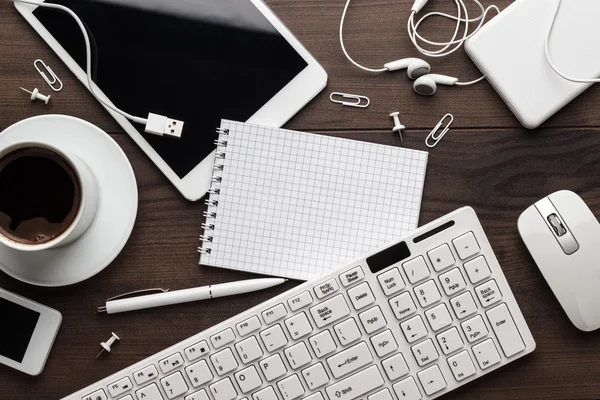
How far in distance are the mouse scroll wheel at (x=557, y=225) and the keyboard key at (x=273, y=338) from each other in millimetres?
346

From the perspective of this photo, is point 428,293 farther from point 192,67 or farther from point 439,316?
point 192,67

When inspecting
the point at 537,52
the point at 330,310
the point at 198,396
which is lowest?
the point at 198,396

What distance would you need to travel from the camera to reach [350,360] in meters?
0.67

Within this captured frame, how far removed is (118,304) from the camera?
0.72m

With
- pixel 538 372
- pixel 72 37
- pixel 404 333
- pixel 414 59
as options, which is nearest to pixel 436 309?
pixel 404 333

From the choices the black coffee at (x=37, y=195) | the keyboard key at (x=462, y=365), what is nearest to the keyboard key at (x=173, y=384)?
the black coffee at (x=37, y=195)

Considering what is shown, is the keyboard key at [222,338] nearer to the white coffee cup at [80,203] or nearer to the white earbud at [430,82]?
the white coffee cup at [80,203]

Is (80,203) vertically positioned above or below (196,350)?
above

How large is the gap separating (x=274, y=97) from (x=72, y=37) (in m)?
0.26

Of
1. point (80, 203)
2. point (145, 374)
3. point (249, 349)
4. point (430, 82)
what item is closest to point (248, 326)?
point (249, 349)

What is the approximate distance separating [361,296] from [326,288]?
41 mm

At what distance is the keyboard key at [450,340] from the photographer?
2.20 feet

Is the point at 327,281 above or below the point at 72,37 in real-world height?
below

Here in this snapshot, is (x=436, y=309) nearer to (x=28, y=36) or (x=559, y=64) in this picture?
(x=559, y=64)
